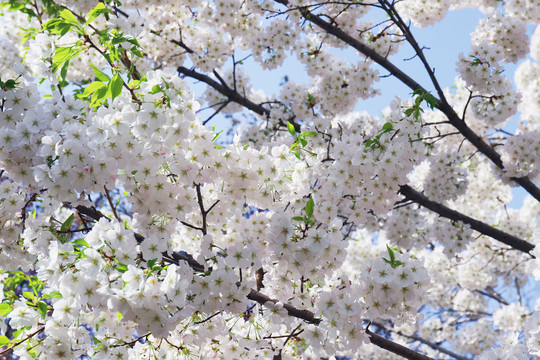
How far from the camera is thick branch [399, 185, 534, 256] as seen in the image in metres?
5.95

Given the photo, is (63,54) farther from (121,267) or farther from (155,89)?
(121,267)

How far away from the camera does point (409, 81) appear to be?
5.94m

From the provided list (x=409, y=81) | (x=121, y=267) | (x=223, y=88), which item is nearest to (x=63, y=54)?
(x=121, y=267)

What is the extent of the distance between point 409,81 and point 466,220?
2026mm

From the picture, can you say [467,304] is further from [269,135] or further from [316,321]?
[316,321]

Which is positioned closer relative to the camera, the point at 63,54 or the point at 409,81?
the point at 63,54

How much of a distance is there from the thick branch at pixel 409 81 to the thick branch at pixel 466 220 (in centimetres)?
78

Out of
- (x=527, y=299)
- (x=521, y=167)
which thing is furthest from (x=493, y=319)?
(x=521, y=167)

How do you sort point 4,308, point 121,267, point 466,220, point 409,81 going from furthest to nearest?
point 466,220
point 409,81
point 4,308
point 121,267

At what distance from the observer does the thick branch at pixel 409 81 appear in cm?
589

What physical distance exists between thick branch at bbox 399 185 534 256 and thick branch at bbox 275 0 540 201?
0.78m

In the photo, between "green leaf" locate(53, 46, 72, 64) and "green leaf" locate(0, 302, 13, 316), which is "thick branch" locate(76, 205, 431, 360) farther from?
"green leaf" locate(53, 46, 72, 64)

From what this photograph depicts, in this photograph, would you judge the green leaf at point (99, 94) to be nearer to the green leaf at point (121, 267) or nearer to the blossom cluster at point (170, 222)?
the blossom cluster at point (170, 222)

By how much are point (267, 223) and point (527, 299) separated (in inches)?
459
